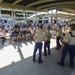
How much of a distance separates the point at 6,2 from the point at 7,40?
3.41m

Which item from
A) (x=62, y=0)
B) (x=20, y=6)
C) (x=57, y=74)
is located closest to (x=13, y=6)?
(x=20, y=6)

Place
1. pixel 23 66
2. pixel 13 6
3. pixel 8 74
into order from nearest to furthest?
pixel 8 74, pixel 23 66, pixel 13 6

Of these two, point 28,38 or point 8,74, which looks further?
point 28,38

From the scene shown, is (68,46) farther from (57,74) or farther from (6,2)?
(6,2)

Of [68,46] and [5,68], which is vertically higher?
[68,46]

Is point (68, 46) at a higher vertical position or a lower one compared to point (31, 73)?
higher

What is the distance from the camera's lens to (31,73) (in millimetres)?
5008

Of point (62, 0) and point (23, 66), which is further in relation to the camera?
point (62, 0)

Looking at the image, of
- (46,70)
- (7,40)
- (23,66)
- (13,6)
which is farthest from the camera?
(13,6)

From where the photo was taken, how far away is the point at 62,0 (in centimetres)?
1245

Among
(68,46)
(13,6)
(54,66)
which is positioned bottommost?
(54,66)

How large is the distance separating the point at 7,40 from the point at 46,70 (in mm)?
7458

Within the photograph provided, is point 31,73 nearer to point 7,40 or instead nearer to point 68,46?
point 68,46

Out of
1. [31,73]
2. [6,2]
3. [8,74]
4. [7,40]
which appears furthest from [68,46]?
[6,2]
